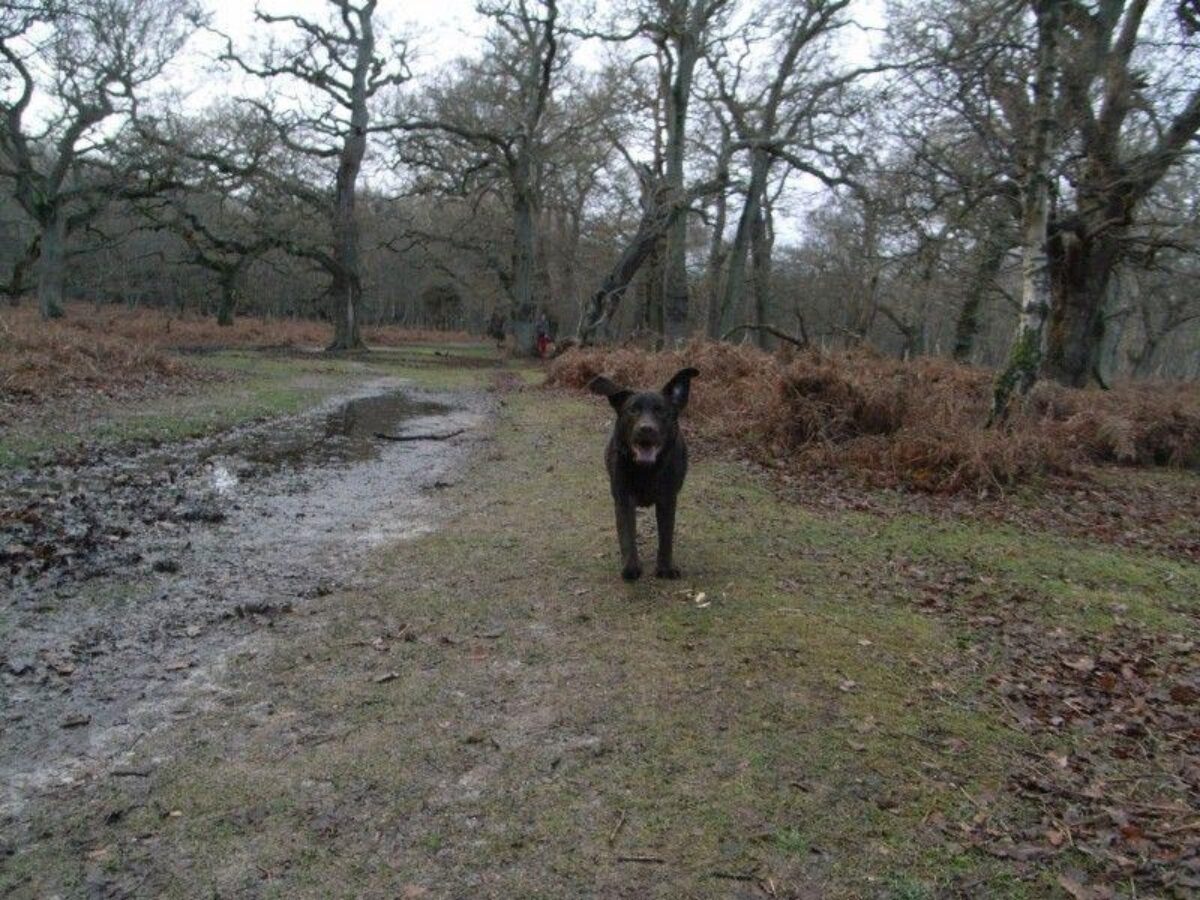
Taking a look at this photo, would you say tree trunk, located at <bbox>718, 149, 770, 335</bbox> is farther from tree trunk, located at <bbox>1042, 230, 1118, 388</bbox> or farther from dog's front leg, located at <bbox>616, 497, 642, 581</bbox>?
dog's front leg, located at <bbox>616, 497, 642, 581</bbox>

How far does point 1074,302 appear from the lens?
18.5 meters

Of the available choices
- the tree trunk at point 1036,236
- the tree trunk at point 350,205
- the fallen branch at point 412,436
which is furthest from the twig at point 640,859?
the tree trunk at point 350,205

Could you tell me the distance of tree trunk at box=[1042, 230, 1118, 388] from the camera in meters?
18.1

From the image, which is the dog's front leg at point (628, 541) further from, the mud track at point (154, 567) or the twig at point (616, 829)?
the twig at point (616, 829)

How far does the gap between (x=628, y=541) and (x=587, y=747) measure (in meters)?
2.25

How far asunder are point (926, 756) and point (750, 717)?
31.7 inches

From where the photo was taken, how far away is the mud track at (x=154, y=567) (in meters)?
3.89

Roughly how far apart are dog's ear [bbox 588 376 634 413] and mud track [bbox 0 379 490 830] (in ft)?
7.65

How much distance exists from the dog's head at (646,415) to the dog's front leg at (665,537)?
0.38 metres

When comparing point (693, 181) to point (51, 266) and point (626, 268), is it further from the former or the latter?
point (51, 266)

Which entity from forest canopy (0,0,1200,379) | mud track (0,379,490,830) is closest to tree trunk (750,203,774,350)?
forest canopy (0,0,1200,379)

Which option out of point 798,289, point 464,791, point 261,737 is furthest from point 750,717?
point 798,289

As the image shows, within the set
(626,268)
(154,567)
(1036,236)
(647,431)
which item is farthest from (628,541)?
(626,268)

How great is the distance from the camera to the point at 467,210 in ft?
141
